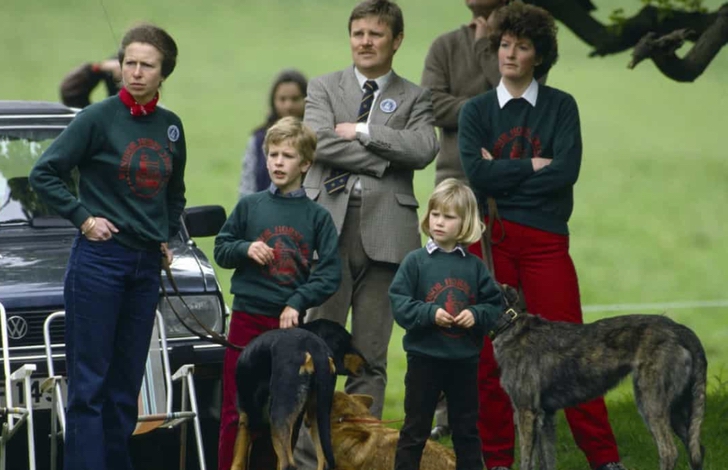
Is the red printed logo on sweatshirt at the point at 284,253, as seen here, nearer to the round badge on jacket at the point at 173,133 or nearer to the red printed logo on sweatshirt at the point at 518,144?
the round badge on jacket at the point at 173,133

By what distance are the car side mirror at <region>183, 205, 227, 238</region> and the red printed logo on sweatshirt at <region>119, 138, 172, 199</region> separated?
1901 millimetres

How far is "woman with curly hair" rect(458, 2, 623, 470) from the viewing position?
7.54 meters

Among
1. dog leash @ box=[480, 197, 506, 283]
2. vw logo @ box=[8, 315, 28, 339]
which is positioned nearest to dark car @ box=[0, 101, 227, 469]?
vw logo @ box=[8, 315, 28, 339]

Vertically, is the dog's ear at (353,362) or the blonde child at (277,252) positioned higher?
the blonde child at (277,252)

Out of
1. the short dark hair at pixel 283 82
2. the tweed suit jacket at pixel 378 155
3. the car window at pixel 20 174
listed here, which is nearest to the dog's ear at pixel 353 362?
the tweed suit jacket at pixel 378 155

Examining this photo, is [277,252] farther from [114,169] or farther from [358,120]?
[358,120]

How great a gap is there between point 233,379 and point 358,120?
151cm

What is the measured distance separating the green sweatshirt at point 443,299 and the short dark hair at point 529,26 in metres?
1.41

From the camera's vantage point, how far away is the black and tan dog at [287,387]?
647 centimetres

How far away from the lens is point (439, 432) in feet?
28.8

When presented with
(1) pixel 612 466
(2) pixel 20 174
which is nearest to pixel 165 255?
(2) pixel 20 174

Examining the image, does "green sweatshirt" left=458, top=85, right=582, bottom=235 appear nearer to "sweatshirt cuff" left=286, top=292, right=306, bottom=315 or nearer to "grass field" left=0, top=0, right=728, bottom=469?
"sweatshirt cuff" left=286, top=292, right=306, bottom=315

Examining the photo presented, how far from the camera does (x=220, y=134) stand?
28016 millimetres

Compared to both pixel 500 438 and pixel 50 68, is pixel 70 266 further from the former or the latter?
pixel 50 68
